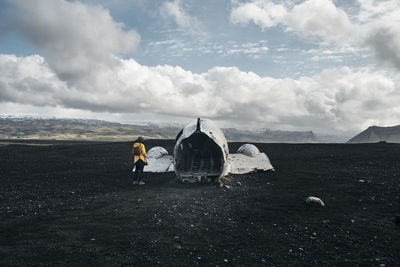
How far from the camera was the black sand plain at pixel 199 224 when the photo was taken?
6.45 metres

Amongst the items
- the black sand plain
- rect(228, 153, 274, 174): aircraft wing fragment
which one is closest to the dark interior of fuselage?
rect(228, 153, 274, 174): aircraft wing fragment

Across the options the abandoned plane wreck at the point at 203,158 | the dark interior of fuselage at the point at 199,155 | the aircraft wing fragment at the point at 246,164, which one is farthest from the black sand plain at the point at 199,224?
the aircraft wing fragment at the point at 246,164

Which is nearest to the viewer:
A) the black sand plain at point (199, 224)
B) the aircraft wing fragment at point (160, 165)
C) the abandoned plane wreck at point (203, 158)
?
the black sand plain at point (199, 224)

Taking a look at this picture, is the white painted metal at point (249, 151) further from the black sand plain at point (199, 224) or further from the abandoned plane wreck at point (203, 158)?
the black sand plain at point (199, 224)

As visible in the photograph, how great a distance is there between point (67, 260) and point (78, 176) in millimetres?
13654

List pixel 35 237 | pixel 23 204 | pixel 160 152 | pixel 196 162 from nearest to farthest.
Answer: pixel 35 237 < pixel 23 204 < pixel 196 162 < pixel 160 152

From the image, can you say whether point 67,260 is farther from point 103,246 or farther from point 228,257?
point 228,257

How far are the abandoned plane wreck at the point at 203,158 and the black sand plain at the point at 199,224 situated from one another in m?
1.29

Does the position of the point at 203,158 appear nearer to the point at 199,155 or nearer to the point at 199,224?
the point at 199,155

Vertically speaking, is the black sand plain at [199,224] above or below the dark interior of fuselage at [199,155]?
below

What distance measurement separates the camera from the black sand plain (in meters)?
6.45

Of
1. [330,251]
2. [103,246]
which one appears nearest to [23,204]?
[103,246]

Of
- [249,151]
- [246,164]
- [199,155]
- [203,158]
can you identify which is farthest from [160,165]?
[249,151]

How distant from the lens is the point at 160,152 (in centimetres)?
2208
